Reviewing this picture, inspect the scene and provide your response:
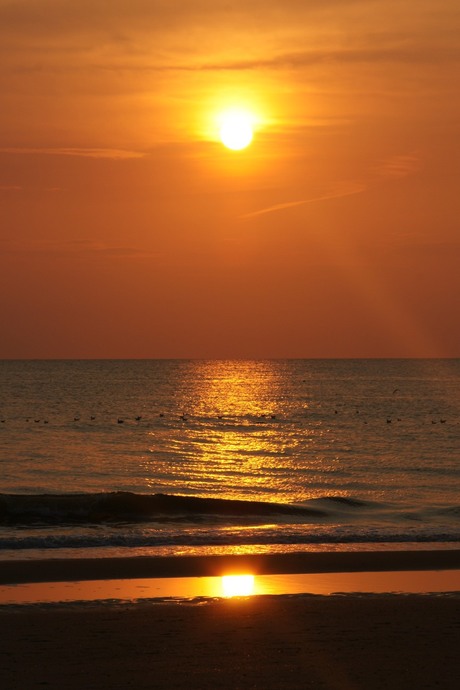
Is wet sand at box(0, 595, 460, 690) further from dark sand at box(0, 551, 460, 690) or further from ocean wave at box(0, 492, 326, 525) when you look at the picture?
ocean wave at box(0, 492, 326, 525)

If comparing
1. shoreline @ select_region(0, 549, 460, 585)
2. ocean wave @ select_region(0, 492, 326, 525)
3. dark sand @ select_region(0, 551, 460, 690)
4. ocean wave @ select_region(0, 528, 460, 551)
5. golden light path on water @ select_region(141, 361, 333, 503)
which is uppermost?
golden light path on water @ select_region(141, 361, 333, 503)

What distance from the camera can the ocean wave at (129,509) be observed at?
3095cm

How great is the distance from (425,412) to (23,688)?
9370cm

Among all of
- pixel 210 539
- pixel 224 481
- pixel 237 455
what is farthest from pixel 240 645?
pixel 237 455

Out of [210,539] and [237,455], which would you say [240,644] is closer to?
[210,539]

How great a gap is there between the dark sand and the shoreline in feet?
10.8

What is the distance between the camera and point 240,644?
13211 millimetres

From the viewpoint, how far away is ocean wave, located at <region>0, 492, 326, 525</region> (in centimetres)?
3095

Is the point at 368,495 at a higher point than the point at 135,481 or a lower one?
lower

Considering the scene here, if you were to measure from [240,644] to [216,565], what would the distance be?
7.82 m

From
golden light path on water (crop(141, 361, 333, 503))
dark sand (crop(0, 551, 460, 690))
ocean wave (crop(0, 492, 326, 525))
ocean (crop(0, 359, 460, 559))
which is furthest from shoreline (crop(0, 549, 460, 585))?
golden light path on water (crop(141, 361, 333, 503))

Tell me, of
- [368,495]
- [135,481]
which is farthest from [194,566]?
[135,481]

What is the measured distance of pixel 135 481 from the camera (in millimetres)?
42969

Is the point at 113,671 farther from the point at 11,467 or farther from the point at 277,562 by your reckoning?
the point at 11,467
